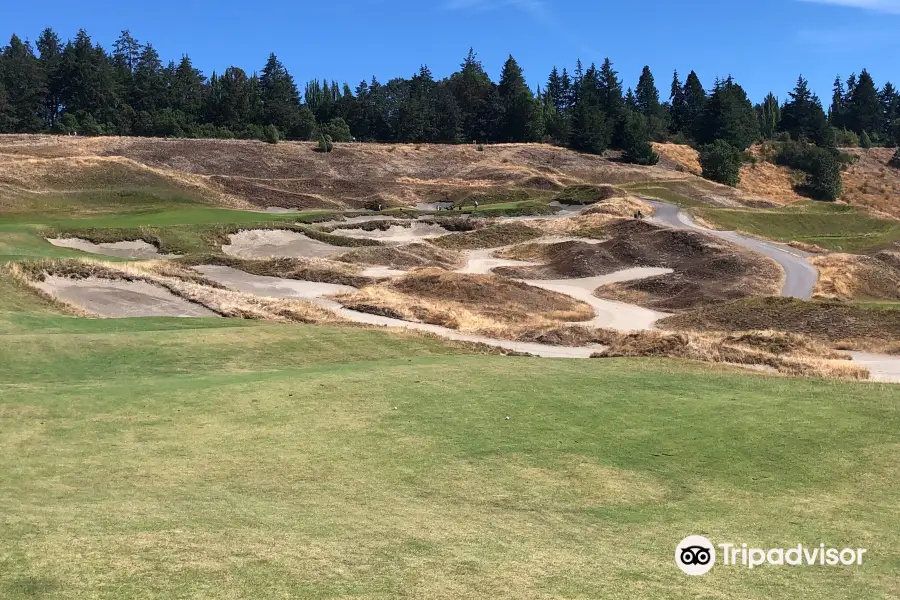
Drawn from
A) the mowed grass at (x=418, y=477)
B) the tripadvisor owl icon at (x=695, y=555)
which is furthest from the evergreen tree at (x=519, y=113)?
the tripadvisor owl icon at (x=695, y=555)

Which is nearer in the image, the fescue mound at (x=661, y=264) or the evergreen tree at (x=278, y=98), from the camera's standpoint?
the fescue mound at (x=661, y=264)

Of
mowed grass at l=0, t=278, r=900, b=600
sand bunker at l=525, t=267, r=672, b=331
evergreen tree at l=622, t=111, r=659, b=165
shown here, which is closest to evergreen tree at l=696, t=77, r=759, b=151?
evergreen tree at l=622, t=111, r=659, b=165

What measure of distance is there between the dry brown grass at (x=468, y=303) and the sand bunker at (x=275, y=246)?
1170cm

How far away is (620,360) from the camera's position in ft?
74.9

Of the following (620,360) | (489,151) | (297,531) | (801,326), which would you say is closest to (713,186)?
(489,151)

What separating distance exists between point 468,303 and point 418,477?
28.8m

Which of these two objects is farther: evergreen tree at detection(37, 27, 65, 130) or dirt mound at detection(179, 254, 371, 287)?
evergreen tree at detection(37, 27, 65, 130)

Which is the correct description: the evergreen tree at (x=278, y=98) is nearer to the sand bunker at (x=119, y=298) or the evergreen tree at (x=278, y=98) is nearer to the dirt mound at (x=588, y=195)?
the dirt mound at (x=588, y=195)

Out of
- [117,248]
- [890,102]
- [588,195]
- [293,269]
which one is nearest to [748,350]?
[293,269]

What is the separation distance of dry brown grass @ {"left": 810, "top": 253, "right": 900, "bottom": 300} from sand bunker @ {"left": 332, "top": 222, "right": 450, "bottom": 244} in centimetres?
2900

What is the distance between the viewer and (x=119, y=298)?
3170 cm

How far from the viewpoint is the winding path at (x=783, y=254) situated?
4581cm

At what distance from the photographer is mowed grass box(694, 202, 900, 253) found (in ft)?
237

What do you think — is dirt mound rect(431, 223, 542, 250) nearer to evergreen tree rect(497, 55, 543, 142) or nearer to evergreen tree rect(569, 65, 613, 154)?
evergreen tree rect(569, 65, 613, 154)
